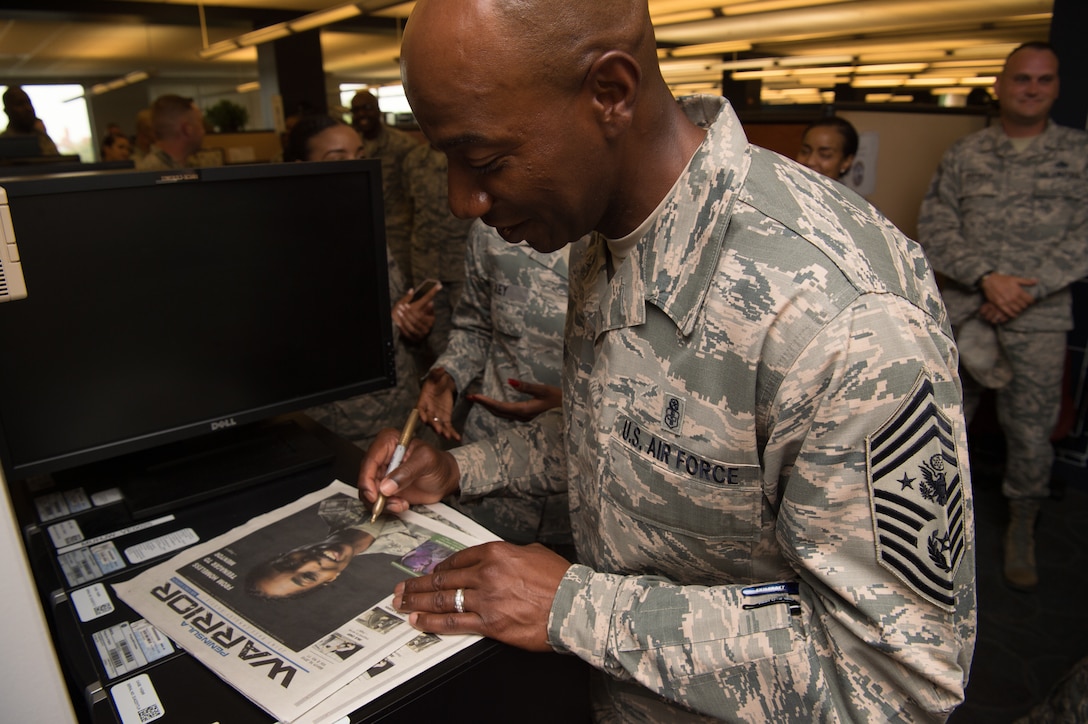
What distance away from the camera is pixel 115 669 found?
0.77 metres

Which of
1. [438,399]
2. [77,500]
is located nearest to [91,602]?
[77,500]

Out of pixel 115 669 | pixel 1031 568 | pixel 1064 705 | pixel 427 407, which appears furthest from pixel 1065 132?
pixel 115 669

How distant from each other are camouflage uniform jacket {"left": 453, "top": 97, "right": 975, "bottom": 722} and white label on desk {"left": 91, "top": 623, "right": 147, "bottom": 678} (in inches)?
18.1

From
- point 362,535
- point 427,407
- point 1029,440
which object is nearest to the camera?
point 362,535

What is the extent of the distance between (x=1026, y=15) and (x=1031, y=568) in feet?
13.5

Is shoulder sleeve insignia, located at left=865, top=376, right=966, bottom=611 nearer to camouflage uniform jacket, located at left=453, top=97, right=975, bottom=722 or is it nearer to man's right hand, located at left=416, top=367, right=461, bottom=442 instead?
camouflage uniform jacket, located at left=453, top=97, right=975, bottom=722

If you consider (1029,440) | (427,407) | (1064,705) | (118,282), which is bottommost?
(1029,440)

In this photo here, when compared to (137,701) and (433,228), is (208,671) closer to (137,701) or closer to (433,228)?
(137,701)

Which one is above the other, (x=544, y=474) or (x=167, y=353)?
(x=167, y=353)

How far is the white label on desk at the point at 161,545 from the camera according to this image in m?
0.98

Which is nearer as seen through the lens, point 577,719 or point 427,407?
point 577,719

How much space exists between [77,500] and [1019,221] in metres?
3.18

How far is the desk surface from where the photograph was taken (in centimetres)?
73

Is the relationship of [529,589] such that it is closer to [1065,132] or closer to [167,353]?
[167,353]
